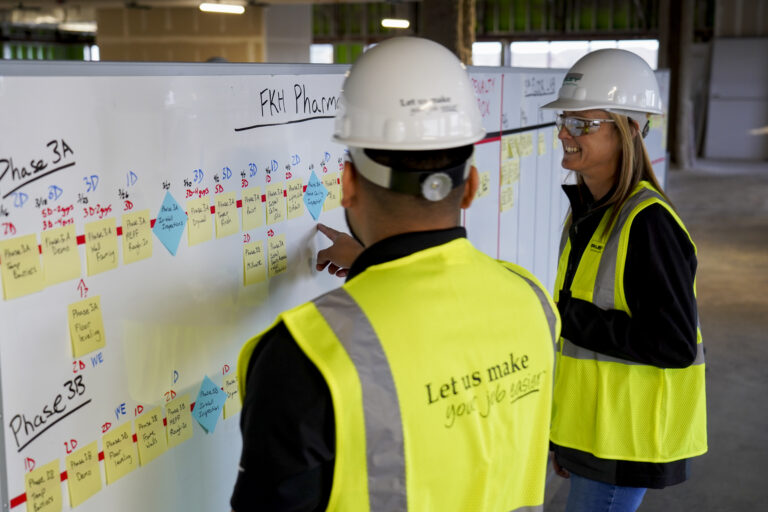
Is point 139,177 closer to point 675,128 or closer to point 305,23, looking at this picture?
point 305,23

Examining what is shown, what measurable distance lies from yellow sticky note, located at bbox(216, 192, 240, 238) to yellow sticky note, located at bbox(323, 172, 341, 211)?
0.48m

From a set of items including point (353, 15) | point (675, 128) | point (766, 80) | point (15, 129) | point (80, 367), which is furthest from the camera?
point (353, 15)

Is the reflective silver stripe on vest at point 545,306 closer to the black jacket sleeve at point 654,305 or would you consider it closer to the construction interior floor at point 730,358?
the black jacket sleeve at point 654,305

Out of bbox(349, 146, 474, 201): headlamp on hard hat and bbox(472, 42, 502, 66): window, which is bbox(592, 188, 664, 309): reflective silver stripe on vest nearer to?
bbox(349, 146, 474, 201): headlamp on hard hat

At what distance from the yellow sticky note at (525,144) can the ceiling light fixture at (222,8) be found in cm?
773

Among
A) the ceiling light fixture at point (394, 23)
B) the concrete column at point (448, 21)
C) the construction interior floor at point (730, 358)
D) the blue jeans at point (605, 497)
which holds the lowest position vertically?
the construction interior floor at point (730, 358)

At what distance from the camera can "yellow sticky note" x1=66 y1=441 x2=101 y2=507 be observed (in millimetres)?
1752

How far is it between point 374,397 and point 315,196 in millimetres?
1283

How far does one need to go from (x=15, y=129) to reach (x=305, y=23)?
43.7 feet

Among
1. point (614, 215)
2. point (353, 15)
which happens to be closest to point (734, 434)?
point (614, 215)

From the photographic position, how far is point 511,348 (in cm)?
151

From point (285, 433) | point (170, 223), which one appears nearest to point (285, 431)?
point (285, 433)

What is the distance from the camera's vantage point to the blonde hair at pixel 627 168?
2.39 m

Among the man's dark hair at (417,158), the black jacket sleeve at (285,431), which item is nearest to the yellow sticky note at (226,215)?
the man's dark hair at (417,158)
